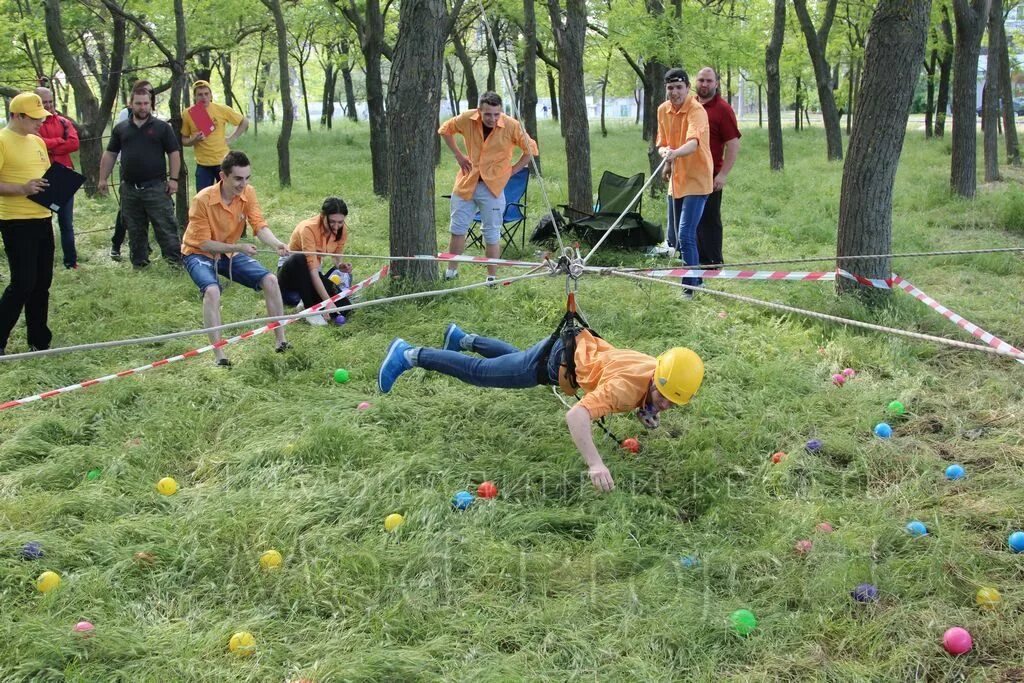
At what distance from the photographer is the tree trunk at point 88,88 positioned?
1109 cm

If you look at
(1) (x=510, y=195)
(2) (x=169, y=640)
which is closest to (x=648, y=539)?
(2) (x=169, y=640)

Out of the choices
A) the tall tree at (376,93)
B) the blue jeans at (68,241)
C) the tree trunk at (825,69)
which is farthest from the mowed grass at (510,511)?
the tree trunk at (825,69)

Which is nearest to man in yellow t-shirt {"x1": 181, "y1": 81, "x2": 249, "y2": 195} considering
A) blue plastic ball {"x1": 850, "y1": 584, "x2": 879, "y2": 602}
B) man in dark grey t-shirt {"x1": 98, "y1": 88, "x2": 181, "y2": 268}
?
man in dark grey t-shirt {"x1": 98, "y1": 88, "x2": 181, "y2": 268}

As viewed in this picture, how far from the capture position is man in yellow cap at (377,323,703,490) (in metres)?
3.93

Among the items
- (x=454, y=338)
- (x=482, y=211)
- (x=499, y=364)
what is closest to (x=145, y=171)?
(x=482, y=211)

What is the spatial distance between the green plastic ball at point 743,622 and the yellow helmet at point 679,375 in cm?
104

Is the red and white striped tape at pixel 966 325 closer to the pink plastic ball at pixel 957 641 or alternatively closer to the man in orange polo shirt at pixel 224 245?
the pink plastic ball at pixel 957 641

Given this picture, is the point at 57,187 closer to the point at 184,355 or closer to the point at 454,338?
the point at 184,355

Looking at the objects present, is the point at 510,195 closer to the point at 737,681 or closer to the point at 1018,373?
the point at 1018,373

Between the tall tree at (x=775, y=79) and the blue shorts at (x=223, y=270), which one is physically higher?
the tall tree at (x=775, y=79)

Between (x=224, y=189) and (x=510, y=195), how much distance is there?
399cm

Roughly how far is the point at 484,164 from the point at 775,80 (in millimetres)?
11876

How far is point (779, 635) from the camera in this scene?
3180 mm

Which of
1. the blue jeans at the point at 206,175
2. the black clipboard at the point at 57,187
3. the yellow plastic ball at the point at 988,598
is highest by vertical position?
the blue jeans at the point at 206,175
